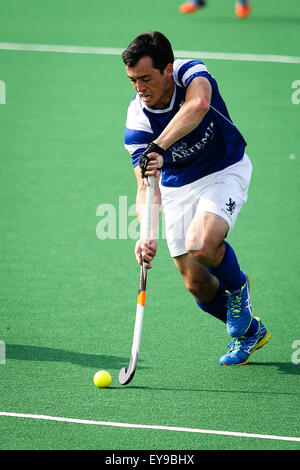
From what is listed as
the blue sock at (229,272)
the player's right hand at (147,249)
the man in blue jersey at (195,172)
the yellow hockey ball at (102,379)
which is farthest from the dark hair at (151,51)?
the yellow hockey ball at (102,379)

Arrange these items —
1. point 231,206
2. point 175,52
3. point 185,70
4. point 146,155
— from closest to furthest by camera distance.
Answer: point 146,155 < point 185,70 < point 231,206 < point 175,52

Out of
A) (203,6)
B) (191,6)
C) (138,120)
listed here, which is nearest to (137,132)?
(138,120)

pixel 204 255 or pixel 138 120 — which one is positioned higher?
pixel 138 120

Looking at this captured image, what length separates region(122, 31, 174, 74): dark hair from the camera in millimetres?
4098

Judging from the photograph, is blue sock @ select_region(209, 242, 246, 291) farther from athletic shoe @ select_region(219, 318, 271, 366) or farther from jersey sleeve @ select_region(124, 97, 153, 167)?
jersey sleeve @ select_region(124, 97, 153, 167)

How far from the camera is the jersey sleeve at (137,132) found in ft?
14.6

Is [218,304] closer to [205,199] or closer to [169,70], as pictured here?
[205,199]

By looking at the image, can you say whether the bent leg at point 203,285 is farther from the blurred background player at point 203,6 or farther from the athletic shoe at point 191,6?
the athletic shoe at point 191,6

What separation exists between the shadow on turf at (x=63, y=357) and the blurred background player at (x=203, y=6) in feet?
33.1

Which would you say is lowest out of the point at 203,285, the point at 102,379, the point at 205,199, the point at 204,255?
the point at 102,379

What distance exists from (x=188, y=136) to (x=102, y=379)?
1373 millimetres

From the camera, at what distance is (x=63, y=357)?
4.62 metres

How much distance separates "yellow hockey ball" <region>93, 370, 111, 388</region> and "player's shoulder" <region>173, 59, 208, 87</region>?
5.18 ft

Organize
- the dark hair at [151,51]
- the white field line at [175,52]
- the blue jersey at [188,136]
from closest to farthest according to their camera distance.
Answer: the dark hair at [151,51] < the blue jersey at [188,136] < the white field line at [175,52]
